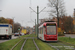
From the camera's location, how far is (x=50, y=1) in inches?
2023

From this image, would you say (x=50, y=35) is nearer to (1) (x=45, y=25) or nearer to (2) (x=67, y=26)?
(1) (x=45, y=25)

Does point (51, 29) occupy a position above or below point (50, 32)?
above

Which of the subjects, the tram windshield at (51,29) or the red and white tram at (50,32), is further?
the tram windshield at (51,29)

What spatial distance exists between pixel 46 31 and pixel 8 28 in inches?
536

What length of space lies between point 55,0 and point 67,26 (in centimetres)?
4637

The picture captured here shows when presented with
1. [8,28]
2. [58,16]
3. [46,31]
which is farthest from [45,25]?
[58,16]

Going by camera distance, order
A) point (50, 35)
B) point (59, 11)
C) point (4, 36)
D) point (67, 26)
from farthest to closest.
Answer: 1. point (67, 26)
2. point (59, 11)
3. point (4, 36)
4. point (50, 35)

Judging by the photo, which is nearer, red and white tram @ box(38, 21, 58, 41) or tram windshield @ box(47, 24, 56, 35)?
red and white tram @ box(38, 21, 58, 41)

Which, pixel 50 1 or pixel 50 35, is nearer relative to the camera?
pixel 50 35

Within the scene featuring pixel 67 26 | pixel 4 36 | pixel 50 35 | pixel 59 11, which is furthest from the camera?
pixel 67 26

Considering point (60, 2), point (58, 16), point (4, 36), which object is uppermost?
point (60, 2)

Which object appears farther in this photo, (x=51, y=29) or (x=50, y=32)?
(x=51, y=29)

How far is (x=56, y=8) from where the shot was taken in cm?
5062

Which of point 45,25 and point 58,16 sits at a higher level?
point 58,16
